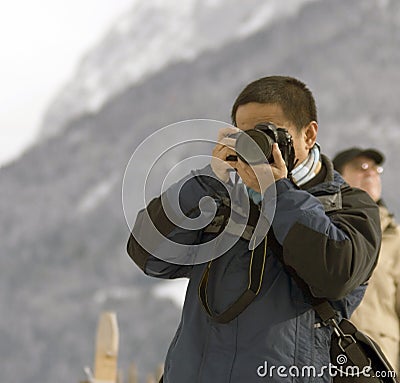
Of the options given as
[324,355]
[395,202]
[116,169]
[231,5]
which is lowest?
[324,355]

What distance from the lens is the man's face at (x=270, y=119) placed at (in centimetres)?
188

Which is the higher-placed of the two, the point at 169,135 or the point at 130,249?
the point at 169,135

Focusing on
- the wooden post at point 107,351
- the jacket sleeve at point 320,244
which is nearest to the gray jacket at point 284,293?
the jacket sleeve at point 320,244

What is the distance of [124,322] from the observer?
2545 centimetres

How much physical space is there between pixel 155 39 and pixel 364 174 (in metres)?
33.4

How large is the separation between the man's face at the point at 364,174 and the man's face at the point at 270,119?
1.52 metres

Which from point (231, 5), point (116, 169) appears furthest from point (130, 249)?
point (231, 5)

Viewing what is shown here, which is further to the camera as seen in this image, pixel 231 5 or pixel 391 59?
pixel 231 5

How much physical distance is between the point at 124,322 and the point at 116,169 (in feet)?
22.9

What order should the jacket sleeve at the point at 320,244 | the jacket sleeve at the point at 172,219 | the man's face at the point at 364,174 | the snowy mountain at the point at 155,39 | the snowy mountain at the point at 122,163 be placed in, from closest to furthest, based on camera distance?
the jacket sleeve at the point at 320,244
the jacket sleeve at the point at 172,219
the man's face at the point at 364,174
the snowy mountain at the point at 122,163
the snowy mountain at the point at 155,39

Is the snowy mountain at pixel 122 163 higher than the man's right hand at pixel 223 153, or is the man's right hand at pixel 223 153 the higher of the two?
the snowy mountain at pixel 122 163

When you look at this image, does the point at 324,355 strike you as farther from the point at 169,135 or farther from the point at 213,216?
the point at 169,135

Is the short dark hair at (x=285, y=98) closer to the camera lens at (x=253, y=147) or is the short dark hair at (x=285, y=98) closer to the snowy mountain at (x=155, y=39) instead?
the camera lens at (x=253, y=147)

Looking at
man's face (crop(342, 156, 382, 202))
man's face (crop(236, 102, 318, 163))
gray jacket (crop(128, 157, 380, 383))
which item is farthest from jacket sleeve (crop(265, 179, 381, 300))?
man's face (crop(342, 156, 382, 202))
